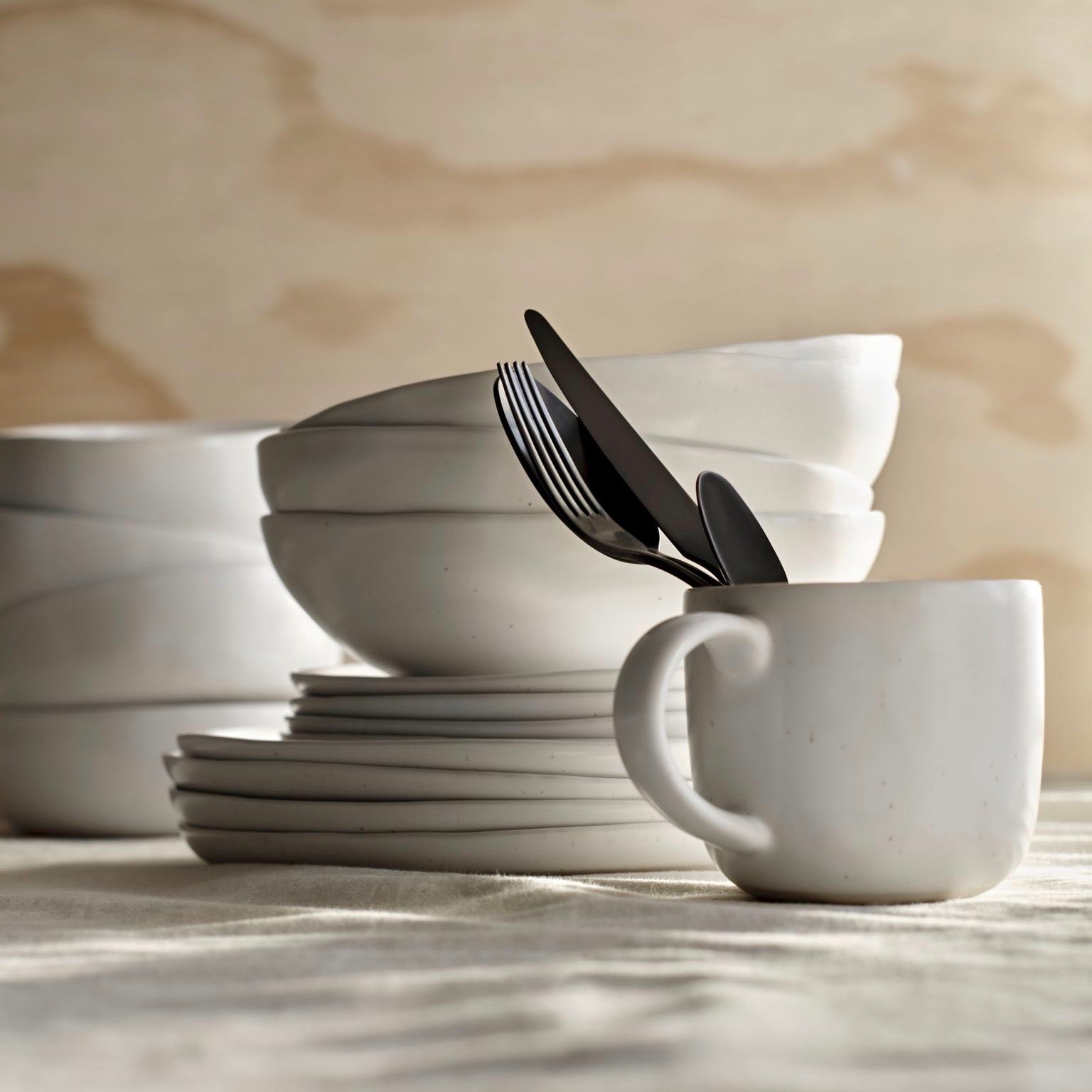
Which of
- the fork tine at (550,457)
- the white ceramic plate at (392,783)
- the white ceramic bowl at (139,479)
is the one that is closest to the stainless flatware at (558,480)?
the fork tine at (550,457)

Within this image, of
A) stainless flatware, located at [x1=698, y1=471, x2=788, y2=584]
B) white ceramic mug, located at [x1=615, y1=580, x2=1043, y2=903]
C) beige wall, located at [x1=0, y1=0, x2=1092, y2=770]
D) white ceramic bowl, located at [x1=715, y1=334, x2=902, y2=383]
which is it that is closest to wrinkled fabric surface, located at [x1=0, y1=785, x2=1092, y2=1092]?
white ceramic mug, located at [x1=615, y1=580, x2=1043, y2=903]

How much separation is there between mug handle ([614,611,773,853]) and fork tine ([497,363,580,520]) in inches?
4.0

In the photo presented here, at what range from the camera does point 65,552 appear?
2.75 ft

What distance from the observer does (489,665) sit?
2.09 feet

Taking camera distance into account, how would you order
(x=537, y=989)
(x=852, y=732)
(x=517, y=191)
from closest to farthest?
1. (x=537, y=989)
2. (x=852, y=732)
3. (x=517, y=191)

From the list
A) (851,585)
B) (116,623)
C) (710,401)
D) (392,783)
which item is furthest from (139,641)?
(851,585)

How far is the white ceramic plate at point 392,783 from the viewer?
1.89 feet

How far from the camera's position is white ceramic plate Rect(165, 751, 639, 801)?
58cm

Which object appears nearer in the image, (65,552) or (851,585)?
(851,585)

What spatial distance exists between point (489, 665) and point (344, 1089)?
367mm

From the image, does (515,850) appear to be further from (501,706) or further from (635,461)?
(635,461)

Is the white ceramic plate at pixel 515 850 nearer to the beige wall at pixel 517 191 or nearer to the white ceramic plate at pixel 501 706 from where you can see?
the white ceramic plate at pixel 501 706

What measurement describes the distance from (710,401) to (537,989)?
0.32m

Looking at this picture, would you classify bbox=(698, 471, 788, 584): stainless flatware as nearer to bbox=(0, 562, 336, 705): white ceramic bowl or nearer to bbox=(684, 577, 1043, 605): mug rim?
bbox=(684, 577, 1043, 605): mug rim
